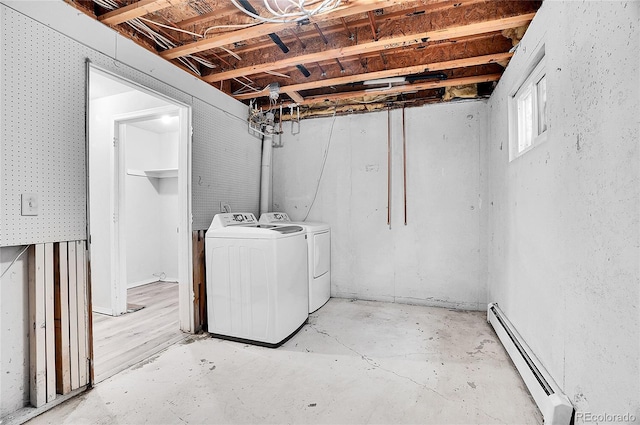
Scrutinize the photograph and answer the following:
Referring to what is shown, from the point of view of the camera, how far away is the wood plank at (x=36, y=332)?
64.7 inches

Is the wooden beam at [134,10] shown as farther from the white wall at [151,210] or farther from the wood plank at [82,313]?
the white wall at [151,210]

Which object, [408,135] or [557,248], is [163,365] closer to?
[557,248]

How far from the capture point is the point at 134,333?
8.96 feet

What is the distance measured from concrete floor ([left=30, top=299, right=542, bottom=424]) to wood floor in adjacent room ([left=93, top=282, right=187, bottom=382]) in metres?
0.15

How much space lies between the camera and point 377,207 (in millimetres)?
3672

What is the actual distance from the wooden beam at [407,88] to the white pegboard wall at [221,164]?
0.91 m

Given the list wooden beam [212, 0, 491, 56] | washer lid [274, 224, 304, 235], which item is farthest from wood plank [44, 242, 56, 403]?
wooden beam [212, 0, 491, 56]

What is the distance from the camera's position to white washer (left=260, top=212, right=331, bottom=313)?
324cm

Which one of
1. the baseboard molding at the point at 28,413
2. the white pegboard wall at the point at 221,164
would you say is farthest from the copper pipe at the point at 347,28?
the baseboard molding at the point at 28,413

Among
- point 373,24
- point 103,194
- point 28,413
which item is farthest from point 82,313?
point 373,24

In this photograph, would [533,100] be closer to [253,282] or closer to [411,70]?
[411,70]

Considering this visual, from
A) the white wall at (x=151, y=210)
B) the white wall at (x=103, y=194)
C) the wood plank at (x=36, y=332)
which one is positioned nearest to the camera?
the wood plank at (x=36, y=332)

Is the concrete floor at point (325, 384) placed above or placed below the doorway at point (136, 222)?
below

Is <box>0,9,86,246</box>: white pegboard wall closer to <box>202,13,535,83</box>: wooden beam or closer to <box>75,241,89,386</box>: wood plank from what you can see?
<box>75,241,89,386</box>: wood plank
